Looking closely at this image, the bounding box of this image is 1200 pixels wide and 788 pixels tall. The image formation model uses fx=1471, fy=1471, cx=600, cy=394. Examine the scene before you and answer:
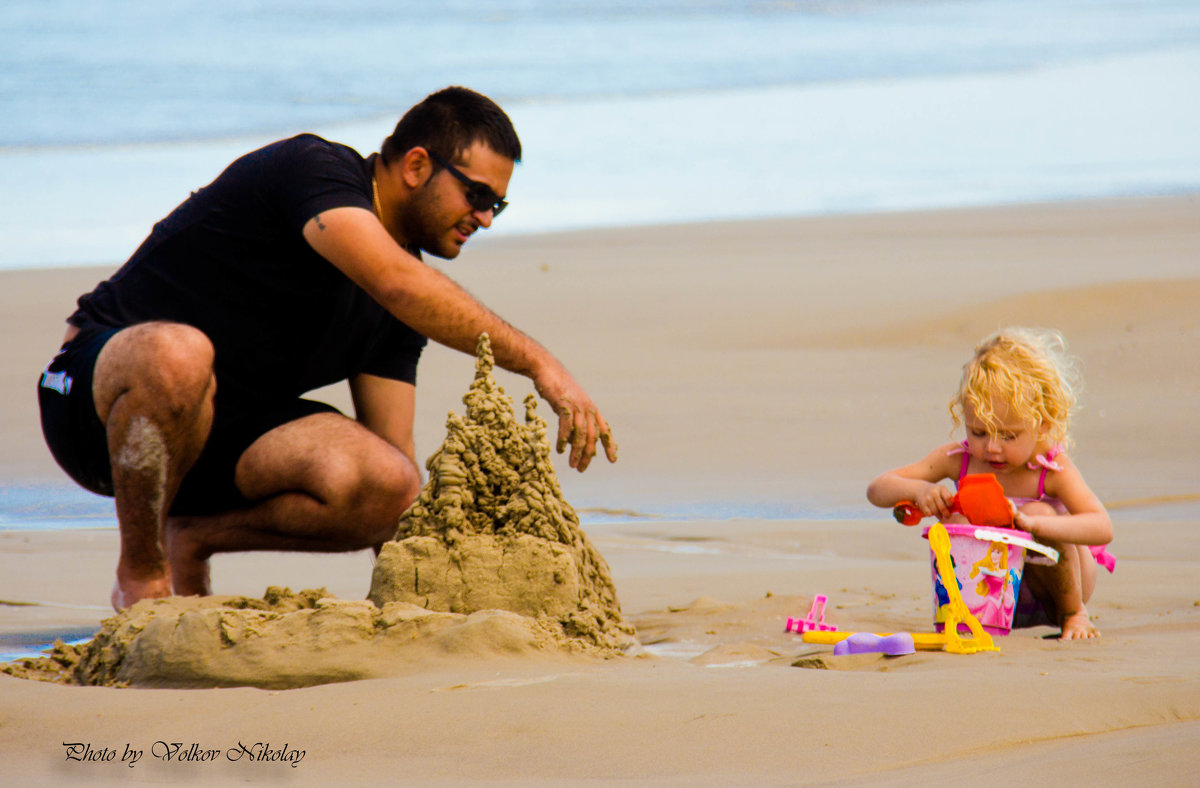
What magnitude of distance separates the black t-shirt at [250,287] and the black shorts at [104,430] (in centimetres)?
6

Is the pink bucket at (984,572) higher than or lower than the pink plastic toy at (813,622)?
higher

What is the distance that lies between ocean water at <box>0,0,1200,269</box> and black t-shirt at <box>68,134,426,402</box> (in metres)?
7.89

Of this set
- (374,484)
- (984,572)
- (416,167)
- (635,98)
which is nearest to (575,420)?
(374,484)

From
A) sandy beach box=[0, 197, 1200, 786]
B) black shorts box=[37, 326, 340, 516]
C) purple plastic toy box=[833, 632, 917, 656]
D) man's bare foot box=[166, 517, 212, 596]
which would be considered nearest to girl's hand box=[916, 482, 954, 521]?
sandy beach box=[0, 197, 1200, 786]

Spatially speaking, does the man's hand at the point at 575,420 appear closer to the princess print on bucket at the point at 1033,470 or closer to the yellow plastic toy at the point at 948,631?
the yellow plastic toy at the point at 948,631

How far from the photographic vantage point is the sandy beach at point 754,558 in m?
2.09

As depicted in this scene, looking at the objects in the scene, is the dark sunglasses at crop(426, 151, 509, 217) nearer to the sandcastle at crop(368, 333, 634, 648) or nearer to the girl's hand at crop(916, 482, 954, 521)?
the sandcastle at crop(368, 333, 634, 648)

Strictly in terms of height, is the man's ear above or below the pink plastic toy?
above

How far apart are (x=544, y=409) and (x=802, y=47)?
18.5 metres

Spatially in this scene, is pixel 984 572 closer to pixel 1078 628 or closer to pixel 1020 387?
pixel 1078 628

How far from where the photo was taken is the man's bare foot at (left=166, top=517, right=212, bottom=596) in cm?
359

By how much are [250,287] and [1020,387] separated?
70.2 inches

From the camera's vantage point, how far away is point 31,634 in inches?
134

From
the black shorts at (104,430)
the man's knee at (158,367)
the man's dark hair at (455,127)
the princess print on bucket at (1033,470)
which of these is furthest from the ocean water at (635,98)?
the princess print on bucket at (1033,470)
